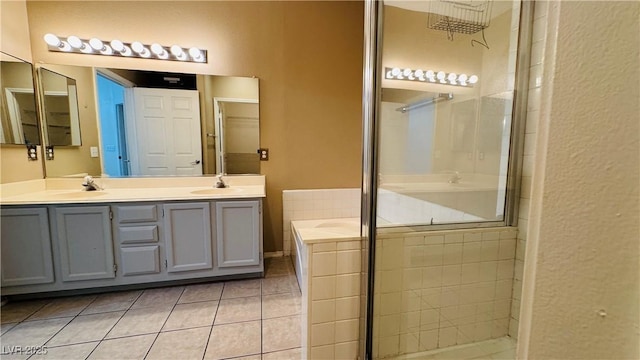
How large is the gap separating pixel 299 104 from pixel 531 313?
9.04 ft

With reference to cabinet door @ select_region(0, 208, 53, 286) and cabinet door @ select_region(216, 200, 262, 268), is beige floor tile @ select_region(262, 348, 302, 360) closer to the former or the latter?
cabinet door @ select_region(216, 200, 262, 268)

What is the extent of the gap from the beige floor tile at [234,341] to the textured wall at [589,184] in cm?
166

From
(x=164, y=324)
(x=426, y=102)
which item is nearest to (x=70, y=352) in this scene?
(x=164, y=324)

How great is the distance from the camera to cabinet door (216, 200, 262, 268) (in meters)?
2.30

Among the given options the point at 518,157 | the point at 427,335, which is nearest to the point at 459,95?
the point at 518,157

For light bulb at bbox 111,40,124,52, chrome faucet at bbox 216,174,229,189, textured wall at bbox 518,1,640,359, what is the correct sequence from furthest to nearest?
chrome faucet at bbox 216,174,229,189 → light bulb at bbox 111,40,124,52 → textured wall at bbox 518,1,640,359

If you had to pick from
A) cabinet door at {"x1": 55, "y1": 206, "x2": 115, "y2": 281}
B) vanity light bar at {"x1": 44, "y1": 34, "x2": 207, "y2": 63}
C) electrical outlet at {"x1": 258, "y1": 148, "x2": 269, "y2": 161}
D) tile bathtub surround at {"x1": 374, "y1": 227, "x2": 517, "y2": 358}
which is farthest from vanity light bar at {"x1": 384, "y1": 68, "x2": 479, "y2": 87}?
cabinet door at {"x1": 55, "y1": 206, "x2": 115, "y2": 281}

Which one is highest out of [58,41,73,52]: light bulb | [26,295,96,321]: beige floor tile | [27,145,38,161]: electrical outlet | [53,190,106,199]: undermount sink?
[58,41,73,52]: light bulb

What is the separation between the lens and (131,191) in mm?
2438

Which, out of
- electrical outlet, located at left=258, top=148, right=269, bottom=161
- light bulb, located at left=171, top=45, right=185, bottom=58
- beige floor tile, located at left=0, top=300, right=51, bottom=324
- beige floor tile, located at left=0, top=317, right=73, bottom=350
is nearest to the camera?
beige floor tile, located at left=0, top=317, right=73, bottom=350

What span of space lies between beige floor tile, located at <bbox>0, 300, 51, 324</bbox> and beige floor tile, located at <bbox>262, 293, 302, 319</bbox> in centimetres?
166

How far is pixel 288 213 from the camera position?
2902 millimetres

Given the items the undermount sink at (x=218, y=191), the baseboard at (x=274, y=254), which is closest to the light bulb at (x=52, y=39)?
the undermount sink at (x=218, y=191)

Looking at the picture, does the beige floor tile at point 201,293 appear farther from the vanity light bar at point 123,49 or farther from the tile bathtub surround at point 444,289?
the vanity light bar at point 123,49
